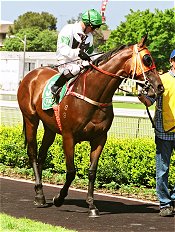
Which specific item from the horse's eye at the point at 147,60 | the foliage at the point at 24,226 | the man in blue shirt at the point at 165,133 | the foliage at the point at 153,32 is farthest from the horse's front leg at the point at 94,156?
the foliage at the point at 153,32

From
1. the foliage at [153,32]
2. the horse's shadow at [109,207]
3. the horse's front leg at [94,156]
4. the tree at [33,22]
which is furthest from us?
the tree at [33,22]

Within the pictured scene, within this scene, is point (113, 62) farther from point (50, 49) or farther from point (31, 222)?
point (50, 49)

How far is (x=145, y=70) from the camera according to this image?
304 inches

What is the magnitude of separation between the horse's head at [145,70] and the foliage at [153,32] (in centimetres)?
7048

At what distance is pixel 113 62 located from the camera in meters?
8.00

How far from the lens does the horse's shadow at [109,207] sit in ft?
27.3

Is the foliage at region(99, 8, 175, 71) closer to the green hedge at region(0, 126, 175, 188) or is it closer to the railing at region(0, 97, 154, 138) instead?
the railing at region(0, 97, 154, 138)

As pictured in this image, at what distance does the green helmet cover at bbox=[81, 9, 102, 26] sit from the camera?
26.9 ft

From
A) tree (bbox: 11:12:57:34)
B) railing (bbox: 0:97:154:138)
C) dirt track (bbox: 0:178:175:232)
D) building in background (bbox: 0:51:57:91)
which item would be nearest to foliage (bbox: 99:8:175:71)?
building in background (bbox: 0:51:57:91)

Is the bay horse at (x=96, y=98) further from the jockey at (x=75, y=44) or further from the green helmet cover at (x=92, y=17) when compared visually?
the green helmet cover at (x=92, y=17)

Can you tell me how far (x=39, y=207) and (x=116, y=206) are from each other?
1028 mm

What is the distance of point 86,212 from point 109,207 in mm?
525

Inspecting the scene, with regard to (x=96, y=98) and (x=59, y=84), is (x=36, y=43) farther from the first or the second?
(x=96, y=98)

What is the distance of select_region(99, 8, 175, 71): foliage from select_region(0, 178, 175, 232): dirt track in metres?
69.2
